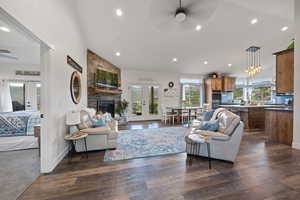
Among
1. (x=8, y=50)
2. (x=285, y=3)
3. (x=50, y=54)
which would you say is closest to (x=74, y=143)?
(x=50, y=54)

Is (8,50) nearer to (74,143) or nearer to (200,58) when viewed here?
(74,143)

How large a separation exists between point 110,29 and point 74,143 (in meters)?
3.30

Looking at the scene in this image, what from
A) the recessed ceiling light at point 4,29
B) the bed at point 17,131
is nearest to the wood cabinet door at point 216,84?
the bed at point 17,131

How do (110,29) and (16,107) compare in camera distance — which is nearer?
(110,29)

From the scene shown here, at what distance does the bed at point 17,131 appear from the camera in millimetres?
3047

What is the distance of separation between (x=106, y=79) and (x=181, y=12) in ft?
13.8

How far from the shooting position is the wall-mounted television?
5.18 metres

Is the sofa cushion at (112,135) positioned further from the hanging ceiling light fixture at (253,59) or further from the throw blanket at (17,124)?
the hanging ceiling light fixture at (253,59)

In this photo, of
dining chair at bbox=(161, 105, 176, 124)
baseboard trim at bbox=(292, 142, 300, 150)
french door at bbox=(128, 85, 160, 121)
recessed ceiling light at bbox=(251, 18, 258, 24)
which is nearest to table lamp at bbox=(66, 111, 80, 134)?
french door at bbox=(128, 85, 160, 121)

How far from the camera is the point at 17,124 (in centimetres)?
331

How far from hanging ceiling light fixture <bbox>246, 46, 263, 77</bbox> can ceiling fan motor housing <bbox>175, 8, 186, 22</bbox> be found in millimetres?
4462

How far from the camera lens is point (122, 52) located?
17.3 feet

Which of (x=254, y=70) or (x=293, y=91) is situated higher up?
(x=254, y=70)

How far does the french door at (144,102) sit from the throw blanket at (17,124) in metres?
4.18
